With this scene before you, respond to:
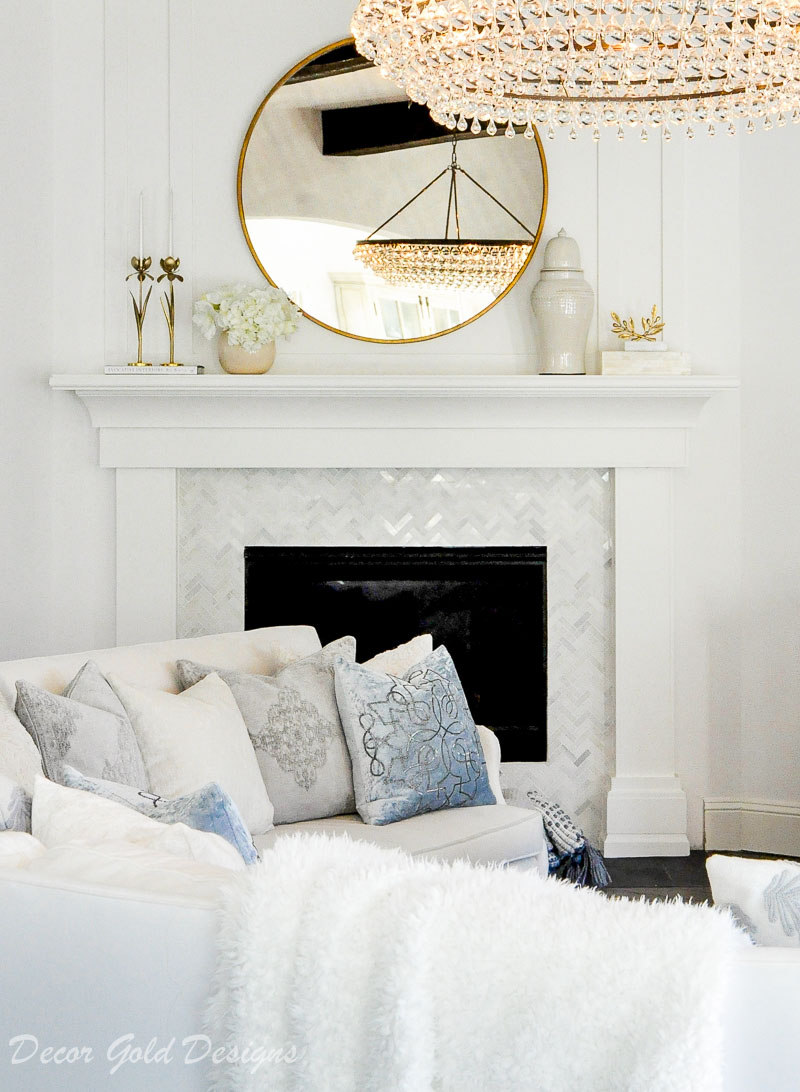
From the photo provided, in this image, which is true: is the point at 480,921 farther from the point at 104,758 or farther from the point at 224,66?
the point at 224,66

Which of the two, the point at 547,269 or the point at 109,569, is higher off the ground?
the point at 547,269

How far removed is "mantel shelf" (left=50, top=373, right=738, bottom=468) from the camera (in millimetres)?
3879

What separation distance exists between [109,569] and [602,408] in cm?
181

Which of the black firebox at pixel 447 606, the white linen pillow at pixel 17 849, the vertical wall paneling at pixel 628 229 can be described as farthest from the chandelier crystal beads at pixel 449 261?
the white linen pillow at pixel 17 849

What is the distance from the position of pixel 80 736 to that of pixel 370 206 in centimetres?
248

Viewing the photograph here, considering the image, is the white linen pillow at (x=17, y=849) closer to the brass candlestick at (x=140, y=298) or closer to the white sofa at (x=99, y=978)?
the white sofa at (x=99, y=978)

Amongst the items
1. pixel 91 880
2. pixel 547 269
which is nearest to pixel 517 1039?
pixel 91 880

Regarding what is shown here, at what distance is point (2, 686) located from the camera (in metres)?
2.20

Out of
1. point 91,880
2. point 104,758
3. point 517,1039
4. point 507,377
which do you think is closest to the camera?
point 517,1039

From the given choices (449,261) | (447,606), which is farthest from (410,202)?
(447,606)

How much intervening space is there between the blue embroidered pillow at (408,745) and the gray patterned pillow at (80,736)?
59 centimetres

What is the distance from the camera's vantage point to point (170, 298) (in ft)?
12.8

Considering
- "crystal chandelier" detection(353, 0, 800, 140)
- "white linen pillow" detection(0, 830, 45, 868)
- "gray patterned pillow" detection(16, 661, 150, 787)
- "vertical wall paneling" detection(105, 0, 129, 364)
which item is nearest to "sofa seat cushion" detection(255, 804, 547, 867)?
"gray patterned pillow" detection(16, 661, 150, 787)

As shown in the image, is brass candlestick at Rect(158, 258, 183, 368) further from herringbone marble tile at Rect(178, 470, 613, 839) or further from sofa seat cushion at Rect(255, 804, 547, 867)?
sofa seat cushion at Rect(255, 804, 547, 867)
